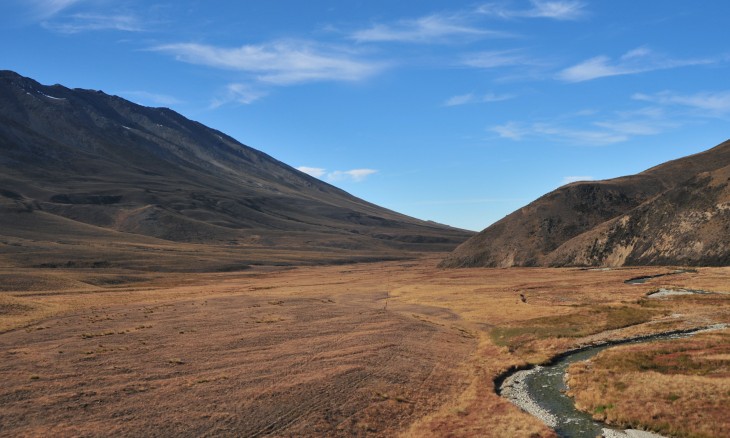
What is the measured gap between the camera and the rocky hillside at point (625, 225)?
4811 inches

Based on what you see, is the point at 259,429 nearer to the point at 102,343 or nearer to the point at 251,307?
the point at 102,343

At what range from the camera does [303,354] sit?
1838 inches

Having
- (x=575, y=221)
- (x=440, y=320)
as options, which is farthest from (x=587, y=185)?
(x=440, y=320)

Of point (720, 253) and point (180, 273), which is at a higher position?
Answer: point (720, 253)

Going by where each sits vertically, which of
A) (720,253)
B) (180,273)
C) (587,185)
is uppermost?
(587,185)

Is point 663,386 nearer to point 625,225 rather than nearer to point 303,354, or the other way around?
point 303,354

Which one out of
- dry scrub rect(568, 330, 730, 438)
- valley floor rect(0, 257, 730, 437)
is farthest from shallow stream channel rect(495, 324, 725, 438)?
valley floor rect(0, 257, 730, 437)

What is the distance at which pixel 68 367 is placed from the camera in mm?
41875

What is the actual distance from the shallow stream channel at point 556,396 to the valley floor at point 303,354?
1302 mm

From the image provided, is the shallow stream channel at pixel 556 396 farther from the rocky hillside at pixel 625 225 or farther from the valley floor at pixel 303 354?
the rocky hillside at pixel 625 225

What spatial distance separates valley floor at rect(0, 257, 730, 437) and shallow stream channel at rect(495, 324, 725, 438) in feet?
4.27

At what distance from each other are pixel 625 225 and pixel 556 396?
117564 millimetres

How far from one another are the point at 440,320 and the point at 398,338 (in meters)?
Answer: 15.9

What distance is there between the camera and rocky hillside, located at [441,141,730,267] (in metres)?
122
